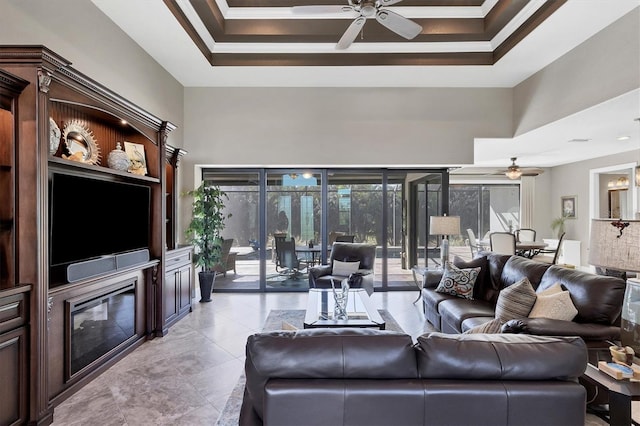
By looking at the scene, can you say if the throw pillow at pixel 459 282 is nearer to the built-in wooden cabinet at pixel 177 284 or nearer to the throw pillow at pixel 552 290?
the throw pillow at pixel 552 290

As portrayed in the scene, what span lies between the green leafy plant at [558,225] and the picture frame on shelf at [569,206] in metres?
0.11

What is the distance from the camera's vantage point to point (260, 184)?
603 centimetres

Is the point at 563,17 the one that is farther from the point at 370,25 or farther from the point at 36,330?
the point at 36,330

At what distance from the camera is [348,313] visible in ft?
11.2

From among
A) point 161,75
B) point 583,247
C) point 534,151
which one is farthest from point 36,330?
point 583,247

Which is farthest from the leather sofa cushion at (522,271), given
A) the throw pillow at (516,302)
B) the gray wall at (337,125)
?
the gray wall at (337,125)

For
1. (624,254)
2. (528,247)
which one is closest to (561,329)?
(624,254)

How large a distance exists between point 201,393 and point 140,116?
9.21 feet

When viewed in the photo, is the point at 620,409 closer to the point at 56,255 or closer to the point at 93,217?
the point at 56,255

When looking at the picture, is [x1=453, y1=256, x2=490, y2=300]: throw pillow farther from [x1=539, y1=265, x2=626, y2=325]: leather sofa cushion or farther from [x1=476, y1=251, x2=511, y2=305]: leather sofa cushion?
[x1=539, y1=265, x2=626, y2=325]: leather sofa cushion

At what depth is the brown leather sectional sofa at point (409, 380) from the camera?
4.12ft

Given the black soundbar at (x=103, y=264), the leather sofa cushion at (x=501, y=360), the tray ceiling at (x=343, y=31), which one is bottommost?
the leather sofa cushion at (x=501, y=360)

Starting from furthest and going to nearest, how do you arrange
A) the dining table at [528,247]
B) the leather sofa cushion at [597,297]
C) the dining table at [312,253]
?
1. the dining table at [528,247]
2. the dining table at [312,253]
3. the leather sofa cushion at [597,297]

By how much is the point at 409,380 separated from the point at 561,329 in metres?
1.76
